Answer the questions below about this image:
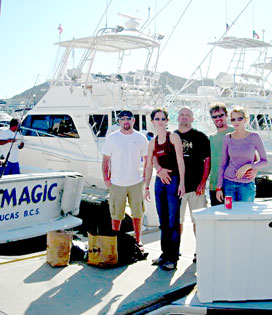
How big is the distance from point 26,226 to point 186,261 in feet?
7.14

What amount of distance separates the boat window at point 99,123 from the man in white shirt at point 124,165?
6.13m

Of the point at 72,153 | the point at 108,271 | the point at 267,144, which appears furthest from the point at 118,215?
the point at 267,144

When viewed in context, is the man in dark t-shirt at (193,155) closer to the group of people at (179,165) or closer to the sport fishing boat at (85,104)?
the group of people at (179,165)

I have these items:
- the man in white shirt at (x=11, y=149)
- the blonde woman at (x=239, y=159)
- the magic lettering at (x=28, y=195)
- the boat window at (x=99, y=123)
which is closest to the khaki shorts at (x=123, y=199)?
the blonde woman at (x=239, y=159)

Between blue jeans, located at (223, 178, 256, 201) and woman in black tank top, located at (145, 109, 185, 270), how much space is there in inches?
16.8

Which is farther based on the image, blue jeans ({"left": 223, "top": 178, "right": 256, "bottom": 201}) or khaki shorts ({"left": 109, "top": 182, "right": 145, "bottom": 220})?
khaki shorts ({"left": 109, "top": 182, "right": 145, "bottom": 220})

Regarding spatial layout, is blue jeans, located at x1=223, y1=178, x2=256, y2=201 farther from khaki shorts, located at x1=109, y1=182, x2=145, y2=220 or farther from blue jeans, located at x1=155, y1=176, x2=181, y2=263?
khaki shorts, located at x1=109, y1=182, x2=145, y2=220

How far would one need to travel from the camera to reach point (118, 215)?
169 inches

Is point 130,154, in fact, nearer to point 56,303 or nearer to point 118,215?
point 118,215

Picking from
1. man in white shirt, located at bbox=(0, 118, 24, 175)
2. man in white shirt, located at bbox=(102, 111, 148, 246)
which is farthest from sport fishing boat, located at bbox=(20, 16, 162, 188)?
man in white shirt, located at bbox=(102, 111, 148, 246)

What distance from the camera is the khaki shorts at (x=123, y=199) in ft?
14.0

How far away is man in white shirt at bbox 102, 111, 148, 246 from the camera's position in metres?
4.22

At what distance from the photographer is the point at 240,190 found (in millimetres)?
Answer: 3703

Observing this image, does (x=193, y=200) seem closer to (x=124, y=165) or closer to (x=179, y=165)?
A: (x=179, y=165)
